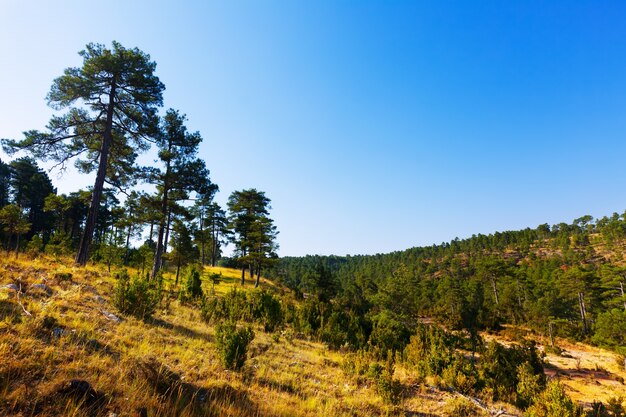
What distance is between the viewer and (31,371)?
2.97 metres

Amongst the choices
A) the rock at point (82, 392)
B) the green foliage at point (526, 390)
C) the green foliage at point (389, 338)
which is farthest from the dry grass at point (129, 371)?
the green foliage at point (389, 338)

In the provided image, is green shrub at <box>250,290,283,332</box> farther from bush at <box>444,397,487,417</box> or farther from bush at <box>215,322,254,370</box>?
bush at <box>444,397,487,417</box>

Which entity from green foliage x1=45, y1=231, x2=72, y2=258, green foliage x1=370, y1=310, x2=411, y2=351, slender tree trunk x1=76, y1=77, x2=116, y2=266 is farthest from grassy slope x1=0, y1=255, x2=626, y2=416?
green foliage x1=45, y1=231, x2=72, y2=258

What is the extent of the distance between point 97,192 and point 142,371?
11996 mm

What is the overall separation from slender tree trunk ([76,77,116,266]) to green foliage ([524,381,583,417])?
50.7 ft

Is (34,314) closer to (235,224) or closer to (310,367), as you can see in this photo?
(310,367)

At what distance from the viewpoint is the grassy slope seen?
2.86 meters

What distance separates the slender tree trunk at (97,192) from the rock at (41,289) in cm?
640

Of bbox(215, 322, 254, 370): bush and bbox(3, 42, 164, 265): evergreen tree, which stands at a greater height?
bbox(3, 42, 164, 265): evergreen tree

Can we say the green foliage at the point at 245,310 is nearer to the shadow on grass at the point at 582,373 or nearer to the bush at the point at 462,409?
the bush at the point at 462,409

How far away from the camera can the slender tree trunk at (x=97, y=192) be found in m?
12.0

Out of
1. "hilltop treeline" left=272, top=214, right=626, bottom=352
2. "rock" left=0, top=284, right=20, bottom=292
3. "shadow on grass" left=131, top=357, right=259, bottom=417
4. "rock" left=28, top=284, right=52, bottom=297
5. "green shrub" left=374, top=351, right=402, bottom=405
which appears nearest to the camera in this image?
"shadow on grass" left=131, top=357, right=259, bottom=417

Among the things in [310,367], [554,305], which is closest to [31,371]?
[310,367]

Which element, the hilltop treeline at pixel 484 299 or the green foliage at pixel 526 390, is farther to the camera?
the hilltop treeline at pixel 484 299
